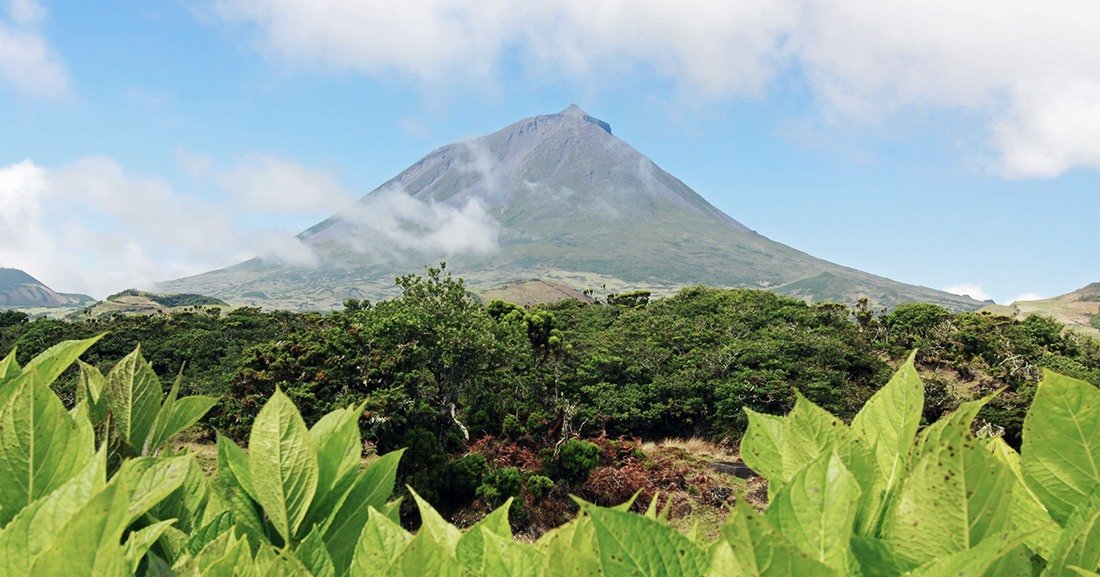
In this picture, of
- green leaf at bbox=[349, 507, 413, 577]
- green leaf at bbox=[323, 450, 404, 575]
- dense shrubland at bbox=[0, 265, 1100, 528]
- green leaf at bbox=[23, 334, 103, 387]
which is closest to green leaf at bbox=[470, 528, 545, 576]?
green leaf at bbox=[349, 507, 413, 577]

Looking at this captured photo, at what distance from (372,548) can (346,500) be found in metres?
0.31

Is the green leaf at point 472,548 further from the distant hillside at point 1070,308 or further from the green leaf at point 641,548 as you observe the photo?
Answer: the distant hillside at point 1070,308

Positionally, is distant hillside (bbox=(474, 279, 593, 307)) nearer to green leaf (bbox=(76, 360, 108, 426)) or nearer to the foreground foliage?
green leaf (bbox=(76, 360, 108, 426))

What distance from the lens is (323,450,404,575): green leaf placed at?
42.5 inches

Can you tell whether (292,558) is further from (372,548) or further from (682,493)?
(682,493)

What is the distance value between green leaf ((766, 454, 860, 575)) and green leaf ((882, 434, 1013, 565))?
0.22ft

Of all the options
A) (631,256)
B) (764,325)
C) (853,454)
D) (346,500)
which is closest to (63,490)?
(346,500)

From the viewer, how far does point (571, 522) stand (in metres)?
0.86

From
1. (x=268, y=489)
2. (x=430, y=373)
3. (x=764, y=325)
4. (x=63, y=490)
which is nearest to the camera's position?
(x=63, y=490)

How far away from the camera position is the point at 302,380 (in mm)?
14289

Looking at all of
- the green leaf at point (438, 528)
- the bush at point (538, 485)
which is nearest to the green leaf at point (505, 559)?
the green leaf at point (438, 528)

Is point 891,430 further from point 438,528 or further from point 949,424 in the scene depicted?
point 438,528

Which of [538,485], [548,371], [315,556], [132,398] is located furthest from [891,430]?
[548,371]

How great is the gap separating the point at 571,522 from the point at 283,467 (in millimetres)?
477
